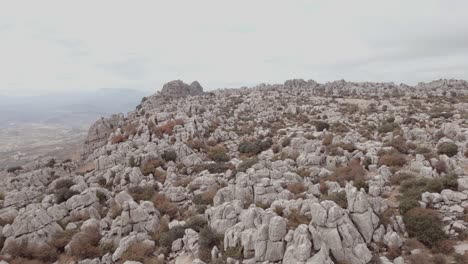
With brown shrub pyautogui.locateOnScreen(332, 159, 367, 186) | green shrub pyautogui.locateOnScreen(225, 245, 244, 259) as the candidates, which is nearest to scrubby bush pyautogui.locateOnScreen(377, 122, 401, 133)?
brown shrub pyautogui.locateOnScreen(332, 159, 367, 186)

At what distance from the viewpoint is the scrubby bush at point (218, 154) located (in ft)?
118

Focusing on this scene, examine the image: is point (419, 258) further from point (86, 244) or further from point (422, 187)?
point (86, 244)

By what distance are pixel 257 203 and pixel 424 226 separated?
9.93 metres

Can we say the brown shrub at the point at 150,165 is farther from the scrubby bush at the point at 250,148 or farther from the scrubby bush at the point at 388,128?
the scrubby bush at the point at 388,128

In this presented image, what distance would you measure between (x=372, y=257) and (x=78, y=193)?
80.6 ft

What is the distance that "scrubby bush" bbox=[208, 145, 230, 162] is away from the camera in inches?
1420

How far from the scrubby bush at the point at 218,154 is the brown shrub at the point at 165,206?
11.4 m

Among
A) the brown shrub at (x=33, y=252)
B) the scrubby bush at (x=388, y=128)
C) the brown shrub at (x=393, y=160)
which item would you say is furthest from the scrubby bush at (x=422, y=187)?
the brown shrub at (x=33, y=252)

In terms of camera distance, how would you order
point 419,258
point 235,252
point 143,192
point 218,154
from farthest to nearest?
point 218,154
point 143,192
point 235,252
point 419,258

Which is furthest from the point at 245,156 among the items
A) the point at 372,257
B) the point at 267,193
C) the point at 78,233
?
the point at 372,257

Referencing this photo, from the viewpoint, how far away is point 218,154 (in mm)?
36688

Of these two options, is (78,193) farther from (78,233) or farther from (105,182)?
(78,233)

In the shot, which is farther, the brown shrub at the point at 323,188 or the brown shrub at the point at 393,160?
the brown shrub at the point at 393,160

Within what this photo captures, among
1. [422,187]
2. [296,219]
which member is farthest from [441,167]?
[296,219]
